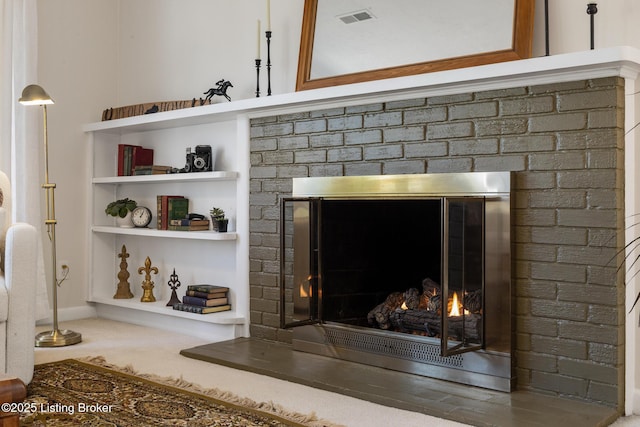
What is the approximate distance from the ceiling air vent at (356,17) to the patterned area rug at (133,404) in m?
2.02

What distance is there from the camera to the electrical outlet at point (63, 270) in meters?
4.79

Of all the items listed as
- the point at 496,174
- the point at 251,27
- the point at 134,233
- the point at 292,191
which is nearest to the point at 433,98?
the point at 496,174

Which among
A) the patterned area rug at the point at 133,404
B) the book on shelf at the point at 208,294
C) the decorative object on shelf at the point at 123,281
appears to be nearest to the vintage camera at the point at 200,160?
the book on shelf at the point at 208,294

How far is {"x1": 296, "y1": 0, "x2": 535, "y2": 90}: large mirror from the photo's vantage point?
2.96 meters

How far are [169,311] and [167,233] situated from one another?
0.50 meters

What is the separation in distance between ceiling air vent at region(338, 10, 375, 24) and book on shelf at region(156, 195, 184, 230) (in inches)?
66.2

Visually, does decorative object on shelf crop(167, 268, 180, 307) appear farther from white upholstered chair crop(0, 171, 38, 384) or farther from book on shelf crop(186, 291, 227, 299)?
white upholstered chair crop(0, 171, 38, 384)

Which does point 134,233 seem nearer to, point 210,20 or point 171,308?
point 171,308

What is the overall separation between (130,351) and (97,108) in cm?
216

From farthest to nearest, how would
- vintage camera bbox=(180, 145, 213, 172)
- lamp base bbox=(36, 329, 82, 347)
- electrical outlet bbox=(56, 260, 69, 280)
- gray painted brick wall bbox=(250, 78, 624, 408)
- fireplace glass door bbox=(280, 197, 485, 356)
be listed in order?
electrical outlet bbox=(56, 260, 69, 280) → vintage camera bbox=(180, 145, 213, 172) → lamp base bbox=(36, 329, 82, 347) → fireplace glass door bbox=(280, 197, 485, 356) → gray painted brick wall bbox=(250, 78, 624, 408)

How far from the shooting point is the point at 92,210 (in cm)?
492

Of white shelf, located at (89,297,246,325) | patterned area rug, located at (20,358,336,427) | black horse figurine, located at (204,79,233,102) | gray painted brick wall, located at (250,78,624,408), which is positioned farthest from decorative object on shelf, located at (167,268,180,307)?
gray painted brick wall, located at (250,78,624,408)

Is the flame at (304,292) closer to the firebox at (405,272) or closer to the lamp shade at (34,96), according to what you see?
the firebox at (405,272)

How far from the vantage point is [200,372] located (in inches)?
128
